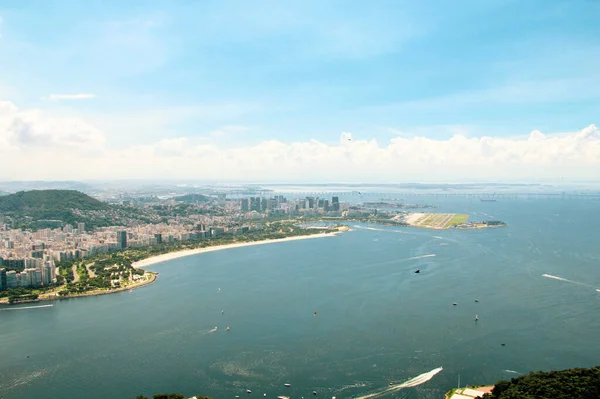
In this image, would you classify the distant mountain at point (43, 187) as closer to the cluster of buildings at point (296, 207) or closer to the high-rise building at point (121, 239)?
the cluster of buildings at point (296, 207)

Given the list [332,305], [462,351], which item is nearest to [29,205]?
[332,305]

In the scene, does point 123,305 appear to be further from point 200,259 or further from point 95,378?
point 200,259

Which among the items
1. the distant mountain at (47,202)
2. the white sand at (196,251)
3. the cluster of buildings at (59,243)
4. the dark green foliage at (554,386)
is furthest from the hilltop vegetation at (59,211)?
the dark green foliage at (554,386)

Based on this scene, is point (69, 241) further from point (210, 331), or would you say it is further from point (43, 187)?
point (43, 187)

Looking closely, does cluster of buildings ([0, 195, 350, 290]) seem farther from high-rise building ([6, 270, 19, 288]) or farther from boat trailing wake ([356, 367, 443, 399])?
boat trailing wake ([356, 367, 443, 399])

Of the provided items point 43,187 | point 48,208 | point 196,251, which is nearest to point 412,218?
point 196,251
